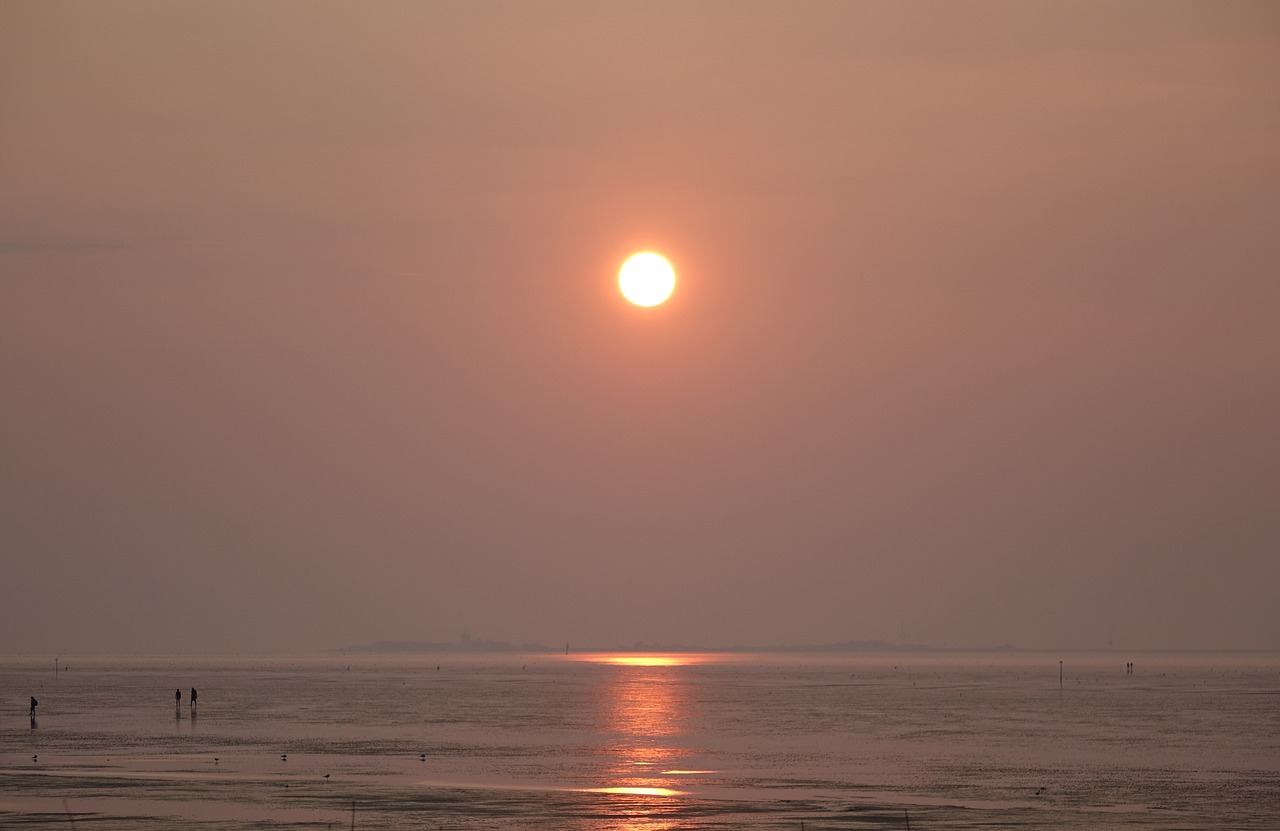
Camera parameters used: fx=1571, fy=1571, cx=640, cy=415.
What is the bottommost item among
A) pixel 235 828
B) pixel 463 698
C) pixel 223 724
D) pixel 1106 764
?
pixel 235 828

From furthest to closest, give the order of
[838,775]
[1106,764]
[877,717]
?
[877,717] → [1106,764] → [838,775]

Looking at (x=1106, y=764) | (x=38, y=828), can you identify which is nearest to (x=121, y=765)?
(x=38, y=828)

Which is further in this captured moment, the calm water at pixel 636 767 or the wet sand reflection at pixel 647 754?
the wet sand reflection at pixel 647 754

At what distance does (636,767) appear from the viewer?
211 feet

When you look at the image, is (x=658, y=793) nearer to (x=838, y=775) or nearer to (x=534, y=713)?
(x=838, y=775)

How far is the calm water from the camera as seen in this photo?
48094mm

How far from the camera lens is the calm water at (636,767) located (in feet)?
158

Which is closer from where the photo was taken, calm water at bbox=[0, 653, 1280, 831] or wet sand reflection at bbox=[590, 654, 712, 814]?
calm water at bbox=[0, 653, 1280, 831]

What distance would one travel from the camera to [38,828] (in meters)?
43.6

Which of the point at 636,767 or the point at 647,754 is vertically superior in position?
the point at 647,754

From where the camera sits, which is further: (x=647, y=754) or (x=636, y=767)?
(x=647, y=754)

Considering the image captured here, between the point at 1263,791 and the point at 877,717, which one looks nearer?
the point at 1263,791

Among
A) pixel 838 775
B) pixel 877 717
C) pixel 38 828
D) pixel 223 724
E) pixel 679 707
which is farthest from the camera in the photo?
pixel 679 707

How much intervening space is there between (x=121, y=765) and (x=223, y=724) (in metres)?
30.7
